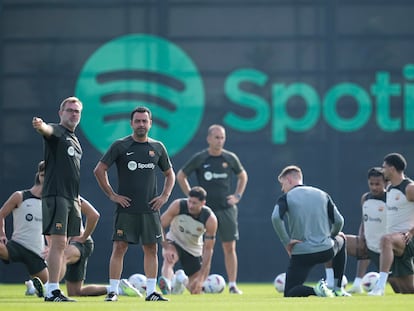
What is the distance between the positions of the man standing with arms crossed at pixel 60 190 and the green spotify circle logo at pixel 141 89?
7.70 m

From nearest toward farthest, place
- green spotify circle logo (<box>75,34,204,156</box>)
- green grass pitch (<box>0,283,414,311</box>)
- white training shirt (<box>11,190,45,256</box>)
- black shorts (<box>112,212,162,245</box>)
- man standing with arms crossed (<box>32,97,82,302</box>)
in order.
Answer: green grass pitch (<box>0,283,414,311</box>) < man standing with arms crossed (<box>32,97,82,302</box>) < black shorts (<box>112,212,162,245</box>) < white training shirt (<box>11,190,45,256</box>) < green spotify circle logo (<box>75,34,204,156</box>)

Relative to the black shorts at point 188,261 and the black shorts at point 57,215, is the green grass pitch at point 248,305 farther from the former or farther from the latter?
the black shorts at point 188,261

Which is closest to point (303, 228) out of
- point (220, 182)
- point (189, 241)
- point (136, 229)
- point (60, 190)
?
point (136, 229)

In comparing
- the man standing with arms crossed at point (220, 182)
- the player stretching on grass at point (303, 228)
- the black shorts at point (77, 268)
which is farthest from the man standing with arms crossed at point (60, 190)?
the man standing with arms crossed at point (220, 182)

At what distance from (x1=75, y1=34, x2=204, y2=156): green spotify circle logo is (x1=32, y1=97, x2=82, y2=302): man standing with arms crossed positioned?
25.2 feet

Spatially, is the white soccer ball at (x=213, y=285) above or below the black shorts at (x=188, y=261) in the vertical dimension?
below

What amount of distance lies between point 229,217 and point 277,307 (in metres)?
6.59

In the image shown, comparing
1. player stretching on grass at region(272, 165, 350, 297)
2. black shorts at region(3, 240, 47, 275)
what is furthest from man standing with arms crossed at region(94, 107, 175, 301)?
black shorts at region(3, 240, 47, 275)

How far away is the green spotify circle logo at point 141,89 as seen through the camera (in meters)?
21.3

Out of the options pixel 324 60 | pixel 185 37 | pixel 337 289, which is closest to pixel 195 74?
pixel 185 37

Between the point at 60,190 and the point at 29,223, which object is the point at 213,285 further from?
the point at 60,190

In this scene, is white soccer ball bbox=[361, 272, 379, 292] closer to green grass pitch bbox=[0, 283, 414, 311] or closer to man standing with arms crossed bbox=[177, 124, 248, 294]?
man standing with arms crossed bbox=[177, 124, 248, 294]

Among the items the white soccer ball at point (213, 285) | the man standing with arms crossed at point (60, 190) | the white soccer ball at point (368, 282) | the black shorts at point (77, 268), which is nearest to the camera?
the man standing with arms crossed at point (60, 190)

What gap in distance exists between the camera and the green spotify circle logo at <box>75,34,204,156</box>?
21328 mm
